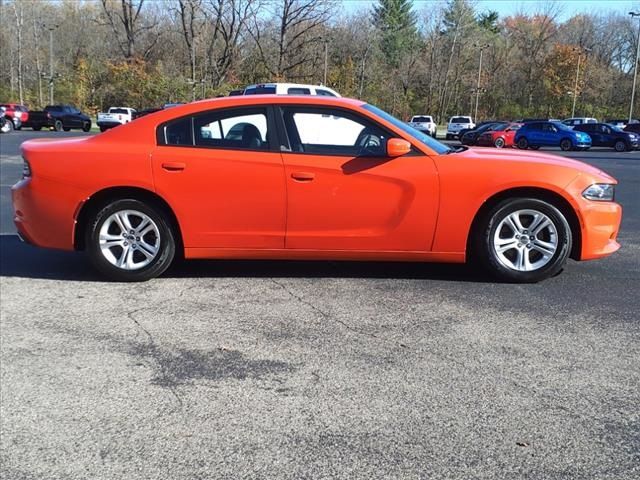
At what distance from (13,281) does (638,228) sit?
23.4ft

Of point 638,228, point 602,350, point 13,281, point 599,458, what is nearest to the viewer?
point 599,458

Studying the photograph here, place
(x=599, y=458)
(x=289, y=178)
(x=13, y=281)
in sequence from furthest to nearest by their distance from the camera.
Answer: (x=13, y=281) < (x=289, y=178) < (x=599, y=458)

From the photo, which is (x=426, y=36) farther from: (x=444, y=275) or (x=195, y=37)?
(x=444, y=275)

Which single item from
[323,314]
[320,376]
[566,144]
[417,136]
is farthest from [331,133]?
[566,144]

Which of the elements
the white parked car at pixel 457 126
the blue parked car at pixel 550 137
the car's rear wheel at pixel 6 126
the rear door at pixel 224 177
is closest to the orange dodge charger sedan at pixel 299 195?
the rear door at pixel 224 177

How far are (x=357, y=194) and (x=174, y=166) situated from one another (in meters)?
1.51

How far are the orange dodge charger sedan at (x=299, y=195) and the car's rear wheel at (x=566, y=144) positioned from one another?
28095mm

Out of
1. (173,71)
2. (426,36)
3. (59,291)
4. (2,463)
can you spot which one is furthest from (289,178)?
(426,36)

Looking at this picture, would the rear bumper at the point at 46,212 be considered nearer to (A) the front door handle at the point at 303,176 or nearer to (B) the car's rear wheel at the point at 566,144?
(A) the front door handle at the point at 303,176

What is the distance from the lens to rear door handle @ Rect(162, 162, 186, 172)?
504 centimetres

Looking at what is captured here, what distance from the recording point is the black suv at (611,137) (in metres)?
30.8

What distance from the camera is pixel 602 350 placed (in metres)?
3.78

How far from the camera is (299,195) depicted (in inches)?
197

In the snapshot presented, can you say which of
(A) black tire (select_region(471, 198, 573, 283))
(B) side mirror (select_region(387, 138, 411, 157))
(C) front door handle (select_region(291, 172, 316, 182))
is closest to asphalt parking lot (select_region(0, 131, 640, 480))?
(A) black tire (select_region(471, 198, 573, 283))
